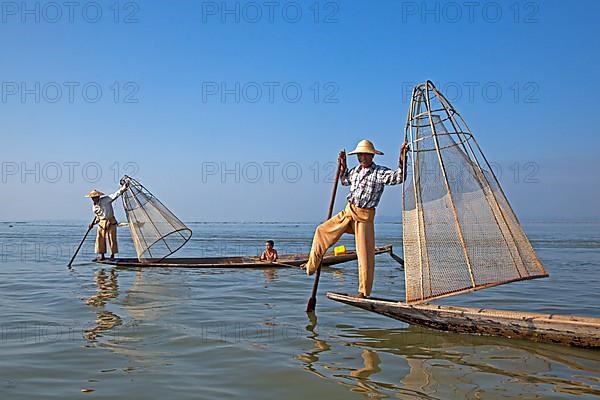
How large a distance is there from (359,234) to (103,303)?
149 inches

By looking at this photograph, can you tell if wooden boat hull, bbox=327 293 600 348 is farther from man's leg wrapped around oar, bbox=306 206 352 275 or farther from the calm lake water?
man's leg wrapped around oar, bbox=306 206 352 275

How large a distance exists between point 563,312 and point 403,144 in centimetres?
344

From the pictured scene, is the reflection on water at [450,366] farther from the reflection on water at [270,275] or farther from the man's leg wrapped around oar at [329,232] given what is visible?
the reflection on water at [270,275]

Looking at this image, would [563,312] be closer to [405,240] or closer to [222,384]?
[405,240]

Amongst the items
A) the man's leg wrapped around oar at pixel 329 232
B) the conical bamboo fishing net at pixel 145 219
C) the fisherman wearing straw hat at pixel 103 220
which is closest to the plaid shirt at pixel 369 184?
the man's leg wrapped around oar at pixel 329 232

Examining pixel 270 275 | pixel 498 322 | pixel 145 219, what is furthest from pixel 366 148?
pixel 145 219

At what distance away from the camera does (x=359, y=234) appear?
632cm

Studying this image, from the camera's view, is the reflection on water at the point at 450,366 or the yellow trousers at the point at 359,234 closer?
the reflection on water at the point at 450,366

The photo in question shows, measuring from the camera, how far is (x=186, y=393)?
4074mm

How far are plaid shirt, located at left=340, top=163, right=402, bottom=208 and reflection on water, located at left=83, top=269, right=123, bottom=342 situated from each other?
2961 millimetres

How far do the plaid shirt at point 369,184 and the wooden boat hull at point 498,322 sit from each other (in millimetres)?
1058

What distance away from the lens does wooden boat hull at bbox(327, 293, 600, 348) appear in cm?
507

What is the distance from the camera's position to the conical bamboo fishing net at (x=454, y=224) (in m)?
5.86

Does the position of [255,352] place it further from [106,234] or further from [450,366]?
[106,234]
